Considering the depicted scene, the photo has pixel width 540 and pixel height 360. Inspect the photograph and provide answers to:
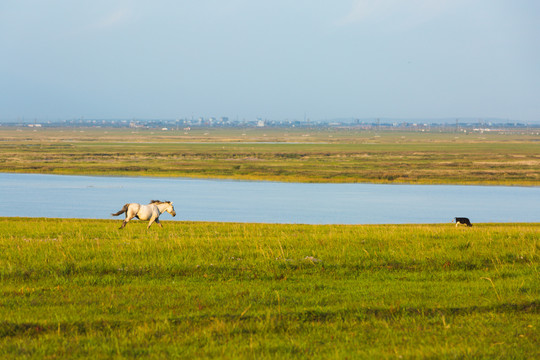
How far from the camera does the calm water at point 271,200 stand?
4709 cm

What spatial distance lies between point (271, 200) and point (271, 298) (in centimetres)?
4746

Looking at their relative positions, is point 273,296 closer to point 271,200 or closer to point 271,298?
point 271,298

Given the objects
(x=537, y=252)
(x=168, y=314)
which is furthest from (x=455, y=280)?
(x=168, y=314)

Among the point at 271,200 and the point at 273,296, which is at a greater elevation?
the point at 273,296

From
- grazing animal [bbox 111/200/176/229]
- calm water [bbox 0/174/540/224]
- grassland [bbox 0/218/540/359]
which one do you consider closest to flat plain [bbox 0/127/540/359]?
grassland [bbox 0/218/540/359]

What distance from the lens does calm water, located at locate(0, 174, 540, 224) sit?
47.1 meters

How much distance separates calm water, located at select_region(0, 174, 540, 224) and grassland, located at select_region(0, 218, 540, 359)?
27756 mm

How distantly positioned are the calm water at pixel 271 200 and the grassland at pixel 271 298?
27.8 metres

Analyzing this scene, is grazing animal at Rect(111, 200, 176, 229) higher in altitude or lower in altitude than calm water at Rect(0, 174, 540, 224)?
higher

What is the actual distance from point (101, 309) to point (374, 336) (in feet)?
14.3

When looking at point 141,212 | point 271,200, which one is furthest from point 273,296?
point 271,200

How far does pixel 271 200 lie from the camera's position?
5862 centimetres

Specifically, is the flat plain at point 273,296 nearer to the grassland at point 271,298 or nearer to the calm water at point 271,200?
the grassland at point 271,298

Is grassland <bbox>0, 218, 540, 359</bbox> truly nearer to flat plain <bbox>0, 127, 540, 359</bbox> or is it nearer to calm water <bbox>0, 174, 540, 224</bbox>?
flat plain <bbox>0, 127, 540, 359</bbox>
